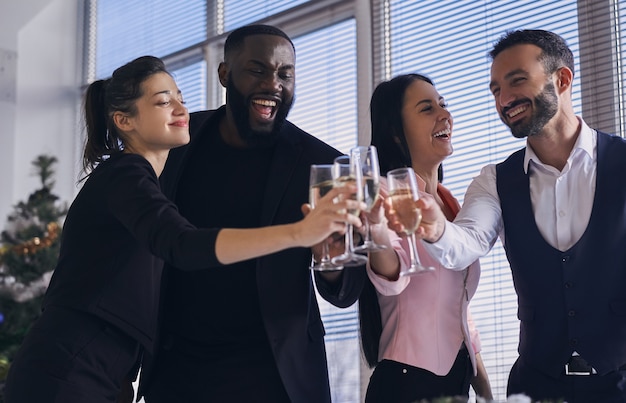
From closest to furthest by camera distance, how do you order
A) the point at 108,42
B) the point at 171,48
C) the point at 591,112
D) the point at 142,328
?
the point at 142,328, the point at 591,112, the point at 171,48, the point at 108,42

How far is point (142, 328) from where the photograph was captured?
85.4 inches

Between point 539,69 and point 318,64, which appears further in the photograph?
point 318,64

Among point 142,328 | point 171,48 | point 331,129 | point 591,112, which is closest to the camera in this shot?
point 142,328

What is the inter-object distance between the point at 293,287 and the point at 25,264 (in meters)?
2.75

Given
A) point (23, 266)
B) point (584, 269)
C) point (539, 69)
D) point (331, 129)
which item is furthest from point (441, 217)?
point (23, 266)

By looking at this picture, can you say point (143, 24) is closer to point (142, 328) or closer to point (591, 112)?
point (591, 112)

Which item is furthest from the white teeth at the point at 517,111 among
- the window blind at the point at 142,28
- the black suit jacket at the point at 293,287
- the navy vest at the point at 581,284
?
the window blind at the point at 142,28

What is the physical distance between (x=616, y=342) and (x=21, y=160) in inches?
180

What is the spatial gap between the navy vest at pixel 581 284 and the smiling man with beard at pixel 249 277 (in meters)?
0.45

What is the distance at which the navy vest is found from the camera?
2.26 metres

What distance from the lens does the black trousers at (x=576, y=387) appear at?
2.23m

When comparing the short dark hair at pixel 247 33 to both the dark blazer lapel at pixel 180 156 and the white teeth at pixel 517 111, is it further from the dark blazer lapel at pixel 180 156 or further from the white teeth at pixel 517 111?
the white teeth at pixel 517 111

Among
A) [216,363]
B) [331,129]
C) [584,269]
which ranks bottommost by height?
[216,363]

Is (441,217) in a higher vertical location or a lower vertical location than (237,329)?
higher
